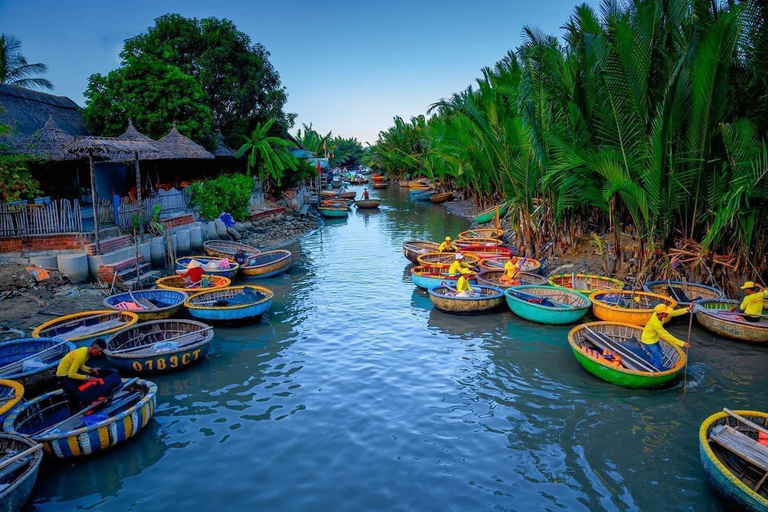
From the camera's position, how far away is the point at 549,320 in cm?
1346

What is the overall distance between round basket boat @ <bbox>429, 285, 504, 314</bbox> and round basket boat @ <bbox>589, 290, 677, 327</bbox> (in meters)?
2.59

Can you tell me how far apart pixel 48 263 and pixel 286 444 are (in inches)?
437

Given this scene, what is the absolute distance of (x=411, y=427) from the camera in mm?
8930

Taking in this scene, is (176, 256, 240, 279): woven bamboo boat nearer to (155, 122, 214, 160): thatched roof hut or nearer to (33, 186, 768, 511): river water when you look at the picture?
(33, 186, 768, 511): river water

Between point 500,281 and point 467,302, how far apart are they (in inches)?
90.8

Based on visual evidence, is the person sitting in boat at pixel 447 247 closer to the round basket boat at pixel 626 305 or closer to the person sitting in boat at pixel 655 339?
the round basket boat at pixel 626 305

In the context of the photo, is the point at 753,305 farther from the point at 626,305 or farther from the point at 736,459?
the point at 736,459

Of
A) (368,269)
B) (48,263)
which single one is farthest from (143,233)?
(368,269)

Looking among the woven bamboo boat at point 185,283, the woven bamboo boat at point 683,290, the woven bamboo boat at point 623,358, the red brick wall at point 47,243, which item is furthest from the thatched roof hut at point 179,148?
the woven bamboo boat at point 683,290

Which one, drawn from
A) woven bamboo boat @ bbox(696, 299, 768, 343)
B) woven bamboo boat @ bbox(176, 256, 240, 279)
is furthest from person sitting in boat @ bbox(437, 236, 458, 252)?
woven bamboo boat @ bbox(696, 299, 768, 343)

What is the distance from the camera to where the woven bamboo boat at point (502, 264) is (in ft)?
56.9

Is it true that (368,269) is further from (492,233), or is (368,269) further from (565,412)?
(565,412)

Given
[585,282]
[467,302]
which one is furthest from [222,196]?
[585,282]

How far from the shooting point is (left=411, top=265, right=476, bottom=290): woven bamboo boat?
53.5 ft
